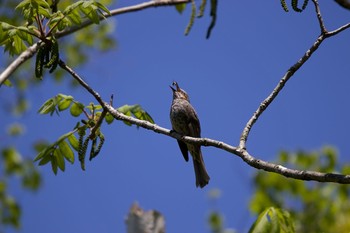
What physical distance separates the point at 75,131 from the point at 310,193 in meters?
4.73

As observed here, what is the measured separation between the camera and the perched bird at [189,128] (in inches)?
269

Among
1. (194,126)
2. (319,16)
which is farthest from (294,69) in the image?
(194,126)

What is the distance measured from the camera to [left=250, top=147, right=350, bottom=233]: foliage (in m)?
7.70

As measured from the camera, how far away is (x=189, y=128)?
23.6 ft

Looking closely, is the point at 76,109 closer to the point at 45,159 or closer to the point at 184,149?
the point at 45,159

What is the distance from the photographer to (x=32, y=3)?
4.15m

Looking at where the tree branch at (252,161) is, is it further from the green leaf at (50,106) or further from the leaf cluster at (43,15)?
the green leaf at (50,106)

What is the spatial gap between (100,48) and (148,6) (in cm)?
533

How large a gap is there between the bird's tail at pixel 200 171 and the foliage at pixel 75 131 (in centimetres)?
196

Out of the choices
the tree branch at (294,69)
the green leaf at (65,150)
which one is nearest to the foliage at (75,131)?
the green leaf at (65,150)

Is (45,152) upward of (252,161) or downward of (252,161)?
upward

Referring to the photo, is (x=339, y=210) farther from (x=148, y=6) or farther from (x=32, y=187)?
(x=32, y=187)

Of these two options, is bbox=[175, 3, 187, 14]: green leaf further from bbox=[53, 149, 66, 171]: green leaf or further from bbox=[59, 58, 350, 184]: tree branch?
bbox=[53, 149, 66, 171]: green leaf

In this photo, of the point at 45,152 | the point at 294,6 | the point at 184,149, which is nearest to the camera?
the point at 294,6
